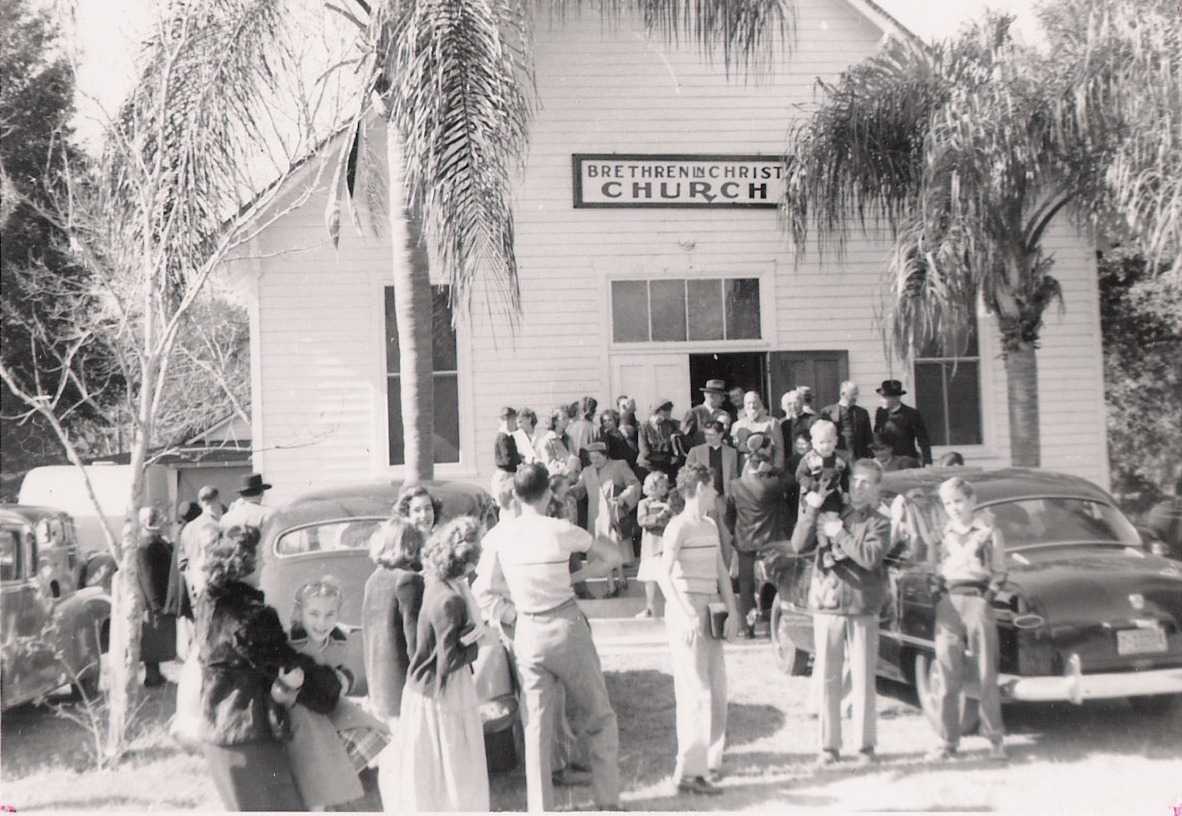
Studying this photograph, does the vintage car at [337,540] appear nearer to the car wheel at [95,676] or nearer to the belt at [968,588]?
the car wheel at [95,676]

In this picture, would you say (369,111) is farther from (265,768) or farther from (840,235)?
(265,768)

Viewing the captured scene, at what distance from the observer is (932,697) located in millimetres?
5316

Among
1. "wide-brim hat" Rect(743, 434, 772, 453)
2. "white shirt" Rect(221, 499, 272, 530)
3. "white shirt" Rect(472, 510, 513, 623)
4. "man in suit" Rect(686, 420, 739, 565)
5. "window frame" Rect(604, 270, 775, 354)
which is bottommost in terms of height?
"white shirt" Rect(472, 510, 513, 623)

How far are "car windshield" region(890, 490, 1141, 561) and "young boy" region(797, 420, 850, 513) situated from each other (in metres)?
0.34

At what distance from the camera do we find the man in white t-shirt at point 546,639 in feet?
→ 14.9

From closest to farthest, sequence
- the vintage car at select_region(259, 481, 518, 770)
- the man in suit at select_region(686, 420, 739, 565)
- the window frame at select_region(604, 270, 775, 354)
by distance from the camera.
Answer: the vintage car at select_region(259, 481, 518, 770)
the man in suit at select_region(686, 420, 739, 565)
the window frame at select_region(604, 270, 775, 354)

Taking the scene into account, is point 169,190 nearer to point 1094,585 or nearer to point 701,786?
point 701,786

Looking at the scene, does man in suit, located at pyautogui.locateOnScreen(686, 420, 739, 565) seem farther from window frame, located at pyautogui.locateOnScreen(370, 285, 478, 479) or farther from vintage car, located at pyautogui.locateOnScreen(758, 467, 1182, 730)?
window frame, located at pyautogui.locateOnScreen(370, 285, 478, 479)

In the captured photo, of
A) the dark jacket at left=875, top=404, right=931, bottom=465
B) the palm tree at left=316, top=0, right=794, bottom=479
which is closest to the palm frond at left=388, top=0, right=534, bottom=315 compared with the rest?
the palm tree at left=316, top=0, right=794, bottom=479

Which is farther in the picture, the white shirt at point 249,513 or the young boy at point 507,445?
the young boy at point 507,445

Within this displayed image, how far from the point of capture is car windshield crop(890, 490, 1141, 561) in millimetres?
5633

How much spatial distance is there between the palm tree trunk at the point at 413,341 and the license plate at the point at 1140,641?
4386mm

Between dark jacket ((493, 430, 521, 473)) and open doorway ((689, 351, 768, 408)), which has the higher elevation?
open doorway ((689, 351, 768, 408))

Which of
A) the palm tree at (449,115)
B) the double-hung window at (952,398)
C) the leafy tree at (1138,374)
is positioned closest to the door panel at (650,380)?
the double-hung window at (952,398)
